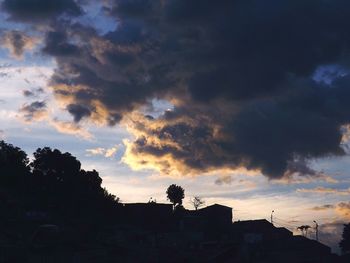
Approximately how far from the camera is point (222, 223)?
101375 millimetres

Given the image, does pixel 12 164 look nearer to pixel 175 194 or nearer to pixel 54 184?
pixel 54 184

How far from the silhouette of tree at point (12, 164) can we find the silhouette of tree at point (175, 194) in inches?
1260

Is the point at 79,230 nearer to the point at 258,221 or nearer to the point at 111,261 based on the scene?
the point at 111,261

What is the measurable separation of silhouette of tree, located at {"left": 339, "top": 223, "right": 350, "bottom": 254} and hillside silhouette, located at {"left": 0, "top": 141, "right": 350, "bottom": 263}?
22 centimetres

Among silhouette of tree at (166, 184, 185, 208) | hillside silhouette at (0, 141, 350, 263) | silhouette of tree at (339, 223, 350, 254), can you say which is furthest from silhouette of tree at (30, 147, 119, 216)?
silhouette of tree at (339, 223, 350, 254)

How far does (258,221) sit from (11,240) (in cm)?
5053

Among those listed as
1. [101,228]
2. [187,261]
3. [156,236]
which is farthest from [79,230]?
[187,261]

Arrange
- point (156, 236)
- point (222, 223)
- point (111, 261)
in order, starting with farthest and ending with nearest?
point (222, 223) < point (156, 236) < point (111, 261)

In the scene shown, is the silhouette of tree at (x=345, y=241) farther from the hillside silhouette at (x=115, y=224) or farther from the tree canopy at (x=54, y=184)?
the tree canopy at (x=54, y=184)

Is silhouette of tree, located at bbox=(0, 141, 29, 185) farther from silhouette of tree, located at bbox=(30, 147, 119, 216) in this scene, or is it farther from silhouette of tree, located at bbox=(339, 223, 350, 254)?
silhouette of tree, located at bbox=(339, 223, 350, 254)

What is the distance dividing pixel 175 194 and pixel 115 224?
27403 millimetres

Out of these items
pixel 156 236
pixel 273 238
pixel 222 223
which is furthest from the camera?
pixel 222 223

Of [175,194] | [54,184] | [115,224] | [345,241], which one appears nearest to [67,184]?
[54,184]

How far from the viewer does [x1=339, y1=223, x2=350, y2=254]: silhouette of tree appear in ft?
380
